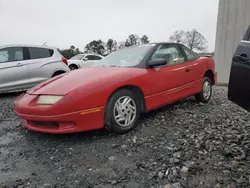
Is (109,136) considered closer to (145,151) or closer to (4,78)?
(145,151)

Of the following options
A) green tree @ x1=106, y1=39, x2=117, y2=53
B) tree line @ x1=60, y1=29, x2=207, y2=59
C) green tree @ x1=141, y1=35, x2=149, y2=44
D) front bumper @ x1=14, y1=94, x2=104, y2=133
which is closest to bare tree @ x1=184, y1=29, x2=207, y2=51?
tree line @ x1=60, y1=29, x2=207, y2=59

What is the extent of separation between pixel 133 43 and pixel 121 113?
24.6m

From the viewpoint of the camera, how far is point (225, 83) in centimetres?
844

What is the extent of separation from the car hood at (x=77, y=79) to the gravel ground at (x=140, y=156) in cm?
64

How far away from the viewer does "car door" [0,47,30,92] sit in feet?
21.7

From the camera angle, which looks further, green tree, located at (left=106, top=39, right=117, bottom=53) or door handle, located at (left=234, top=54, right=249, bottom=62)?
green tree, located at (left=106, top=39, right=117, bottom=53)

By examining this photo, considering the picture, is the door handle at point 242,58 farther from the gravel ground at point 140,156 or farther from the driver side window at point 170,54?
the driver side window at point 170,54

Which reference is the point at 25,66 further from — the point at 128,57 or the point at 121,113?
the point at 121,113

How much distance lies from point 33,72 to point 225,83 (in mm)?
5966

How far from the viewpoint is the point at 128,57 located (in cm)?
431

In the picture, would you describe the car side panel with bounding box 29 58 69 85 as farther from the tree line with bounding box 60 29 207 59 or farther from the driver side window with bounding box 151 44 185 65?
the tree line with bounding box 60 29 207 59

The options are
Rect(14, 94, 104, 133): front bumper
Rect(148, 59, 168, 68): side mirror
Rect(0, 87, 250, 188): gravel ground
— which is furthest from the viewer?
Rect(148, 59, 168, 68): side mirror

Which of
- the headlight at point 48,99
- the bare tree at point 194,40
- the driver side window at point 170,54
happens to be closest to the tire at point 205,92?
the driver side window at point 170,54

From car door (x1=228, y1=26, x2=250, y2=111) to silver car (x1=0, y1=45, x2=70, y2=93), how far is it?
18.4 feet
